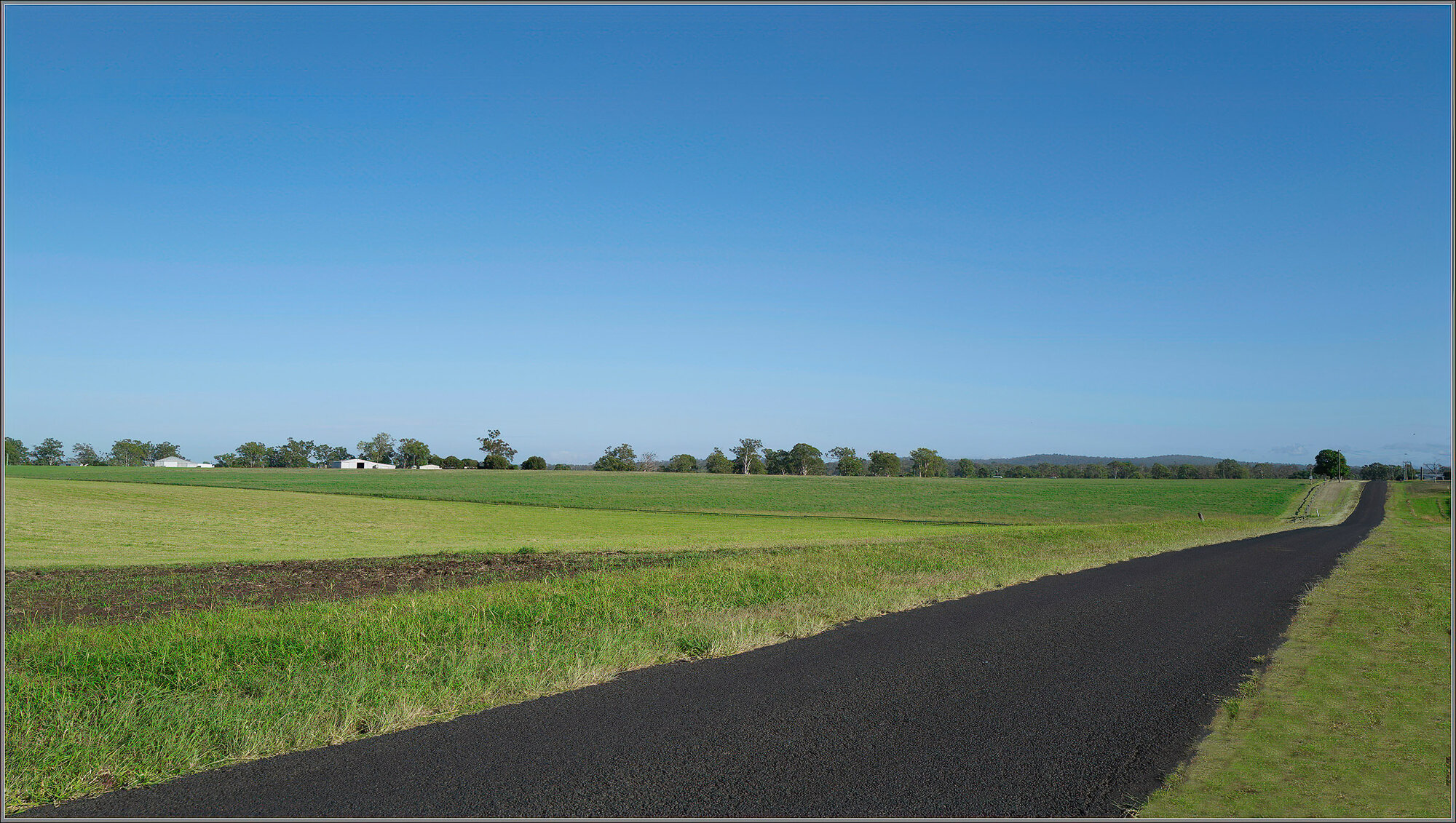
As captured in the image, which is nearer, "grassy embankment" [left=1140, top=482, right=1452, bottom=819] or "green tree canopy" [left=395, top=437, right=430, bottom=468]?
"grassy embankment" [left=1140, top=482, right=1452, bottom=819]

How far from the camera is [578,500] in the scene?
67625mm

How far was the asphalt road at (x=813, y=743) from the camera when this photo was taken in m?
5.40

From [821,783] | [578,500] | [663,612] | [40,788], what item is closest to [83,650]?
[40,788]

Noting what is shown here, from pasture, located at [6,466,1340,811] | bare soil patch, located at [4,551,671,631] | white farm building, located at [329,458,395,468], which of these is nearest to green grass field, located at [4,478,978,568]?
pasture, located at [6,466,1340,811]

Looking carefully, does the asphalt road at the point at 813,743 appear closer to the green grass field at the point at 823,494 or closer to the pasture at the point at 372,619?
the pasture at the point at 372,619

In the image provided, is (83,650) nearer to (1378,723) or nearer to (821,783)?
(821,783)

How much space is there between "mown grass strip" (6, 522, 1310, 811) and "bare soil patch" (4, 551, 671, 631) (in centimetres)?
165

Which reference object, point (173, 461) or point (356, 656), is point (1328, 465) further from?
point (173, 461)

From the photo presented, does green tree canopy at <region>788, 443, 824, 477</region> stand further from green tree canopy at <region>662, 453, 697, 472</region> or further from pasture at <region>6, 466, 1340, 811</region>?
pasture at <region>6, 466, 1340, 811</region>

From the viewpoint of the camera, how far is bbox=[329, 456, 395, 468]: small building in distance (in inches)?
7243

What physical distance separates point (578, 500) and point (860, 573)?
52.3 m

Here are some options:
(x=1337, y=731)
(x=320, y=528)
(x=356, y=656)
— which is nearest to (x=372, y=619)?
(x=356, y=656)

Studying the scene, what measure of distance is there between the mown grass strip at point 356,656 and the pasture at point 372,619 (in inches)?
1.1

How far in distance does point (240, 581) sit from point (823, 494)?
66.2m
